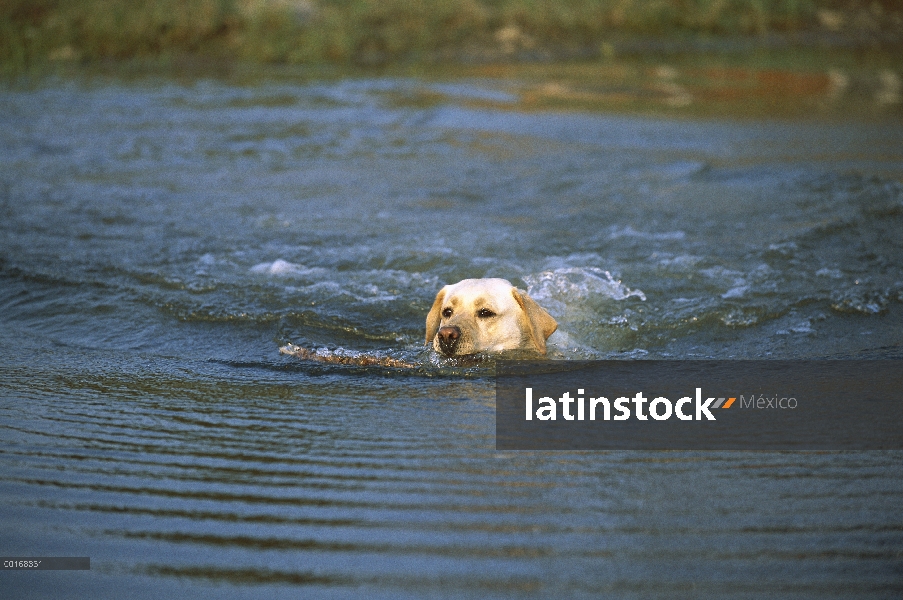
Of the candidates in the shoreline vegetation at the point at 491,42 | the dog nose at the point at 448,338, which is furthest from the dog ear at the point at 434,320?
the shoreline vegetation at the point at 491,42

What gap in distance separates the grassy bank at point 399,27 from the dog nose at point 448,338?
1493cm

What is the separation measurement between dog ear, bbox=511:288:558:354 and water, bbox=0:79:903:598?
0.78ft

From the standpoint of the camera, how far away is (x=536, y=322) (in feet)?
18.1

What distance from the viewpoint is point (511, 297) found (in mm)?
5523

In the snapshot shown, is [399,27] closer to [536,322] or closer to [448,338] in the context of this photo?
[536,322]

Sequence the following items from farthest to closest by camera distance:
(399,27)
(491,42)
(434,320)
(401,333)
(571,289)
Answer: (399,27) < (491,42) < (571,289) < (401,333) < (434,320)

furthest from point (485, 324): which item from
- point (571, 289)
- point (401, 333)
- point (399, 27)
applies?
point (399, 27)

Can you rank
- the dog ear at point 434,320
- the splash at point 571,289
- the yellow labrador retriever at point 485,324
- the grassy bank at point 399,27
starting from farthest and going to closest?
1. the grassy bank at point 399,27
2. the splash at point 571,289
3. the dog ear at point 434,320
4. the yellow labrador retriever at point 485,324

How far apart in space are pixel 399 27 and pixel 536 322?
652 inches

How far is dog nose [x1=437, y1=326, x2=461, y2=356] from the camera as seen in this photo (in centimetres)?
515

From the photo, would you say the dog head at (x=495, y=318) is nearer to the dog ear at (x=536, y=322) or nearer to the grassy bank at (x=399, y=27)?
the dog ear at (x=536, y=322)

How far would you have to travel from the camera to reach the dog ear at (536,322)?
18.0 feet

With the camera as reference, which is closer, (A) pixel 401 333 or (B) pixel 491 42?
(A) pixel 401 333

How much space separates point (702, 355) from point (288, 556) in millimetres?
3206
